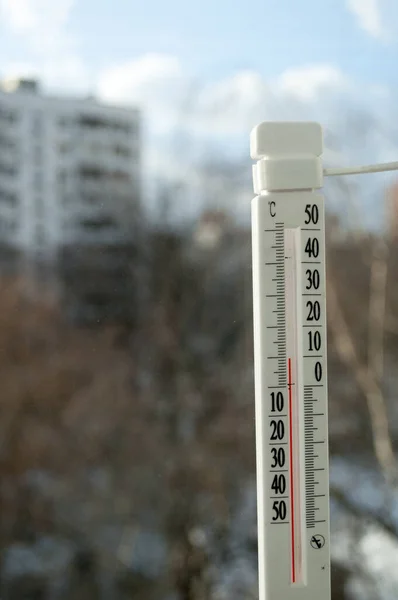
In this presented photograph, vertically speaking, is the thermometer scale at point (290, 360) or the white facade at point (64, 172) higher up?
the white facade at point (64, 172)

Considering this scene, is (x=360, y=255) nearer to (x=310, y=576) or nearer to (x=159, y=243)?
(x=159, y=243)

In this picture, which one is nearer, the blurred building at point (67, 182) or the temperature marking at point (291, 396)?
the temperature marking at point (291, 396)

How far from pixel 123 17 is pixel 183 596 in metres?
2.00

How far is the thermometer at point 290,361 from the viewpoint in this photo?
0.63m

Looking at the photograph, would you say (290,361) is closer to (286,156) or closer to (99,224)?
(286,156)

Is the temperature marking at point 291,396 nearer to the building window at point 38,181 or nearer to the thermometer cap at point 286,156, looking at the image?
the thermometer cap at point 286,156

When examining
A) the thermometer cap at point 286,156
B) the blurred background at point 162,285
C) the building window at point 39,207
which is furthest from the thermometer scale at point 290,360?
the building window at point 39,207

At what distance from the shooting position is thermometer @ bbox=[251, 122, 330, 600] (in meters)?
0.63

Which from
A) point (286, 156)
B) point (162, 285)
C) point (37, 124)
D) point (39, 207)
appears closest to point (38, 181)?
point (39, 207)

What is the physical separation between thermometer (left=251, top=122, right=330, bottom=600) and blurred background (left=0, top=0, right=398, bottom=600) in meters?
1.41

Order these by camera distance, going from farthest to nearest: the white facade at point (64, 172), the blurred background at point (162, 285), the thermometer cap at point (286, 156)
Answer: the white facade at point (64, 172)
the blurred background at point (162, 285)
the thermometer cap at point (286, 156)

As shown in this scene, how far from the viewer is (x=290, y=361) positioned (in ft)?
2.13

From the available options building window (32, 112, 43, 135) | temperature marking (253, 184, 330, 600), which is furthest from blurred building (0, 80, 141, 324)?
temperature marking (253, 184, 330, 600)

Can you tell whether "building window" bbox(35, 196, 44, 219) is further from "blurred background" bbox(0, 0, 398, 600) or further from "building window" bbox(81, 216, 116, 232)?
"building window" bbox(81, 216, 116, 232)
